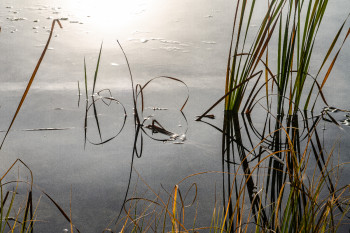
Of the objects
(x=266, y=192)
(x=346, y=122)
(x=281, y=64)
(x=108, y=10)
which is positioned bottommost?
(x=266, y=192)

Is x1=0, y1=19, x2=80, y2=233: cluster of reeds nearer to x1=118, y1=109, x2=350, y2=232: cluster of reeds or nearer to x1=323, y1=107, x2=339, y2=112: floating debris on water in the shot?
x1=118, y1=109, x2=350, y2=232: cluster of reeds

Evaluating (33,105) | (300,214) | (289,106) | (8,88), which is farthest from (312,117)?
(8,88)

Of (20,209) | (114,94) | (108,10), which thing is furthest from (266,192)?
(108,10)

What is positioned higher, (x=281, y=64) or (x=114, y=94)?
(x=281, y=64)

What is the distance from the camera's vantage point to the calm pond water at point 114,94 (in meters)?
1.53

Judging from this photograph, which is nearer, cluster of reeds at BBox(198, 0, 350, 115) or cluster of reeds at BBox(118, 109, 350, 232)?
cluster of reeds at BBox(118, 109, 350, 232)

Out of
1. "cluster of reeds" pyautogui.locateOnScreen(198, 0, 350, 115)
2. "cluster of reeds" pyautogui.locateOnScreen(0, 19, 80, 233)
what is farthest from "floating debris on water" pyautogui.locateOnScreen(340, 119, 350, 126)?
"cluster of reeds" pyautogui.locateOnScreen(0, 19, 80, 233)

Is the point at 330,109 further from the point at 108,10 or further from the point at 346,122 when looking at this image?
the point at 108,10

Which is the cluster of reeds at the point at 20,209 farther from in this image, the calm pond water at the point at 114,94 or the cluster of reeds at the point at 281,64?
the cluster of reeds at the point at 281,64

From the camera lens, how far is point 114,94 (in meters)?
2.25

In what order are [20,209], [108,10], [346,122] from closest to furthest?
[20,209]
[346,122]
[108,10]

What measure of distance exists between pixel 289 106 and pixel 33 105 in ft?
3.59

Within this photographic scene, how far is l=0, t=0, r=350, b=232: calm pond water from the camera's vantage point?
5.02 ft

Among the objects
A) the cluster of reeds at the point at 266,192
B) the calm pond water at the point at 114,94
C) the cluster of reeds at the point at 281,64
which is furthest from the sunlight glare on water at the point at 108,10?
the cluster of reeds at the point at 266,192
